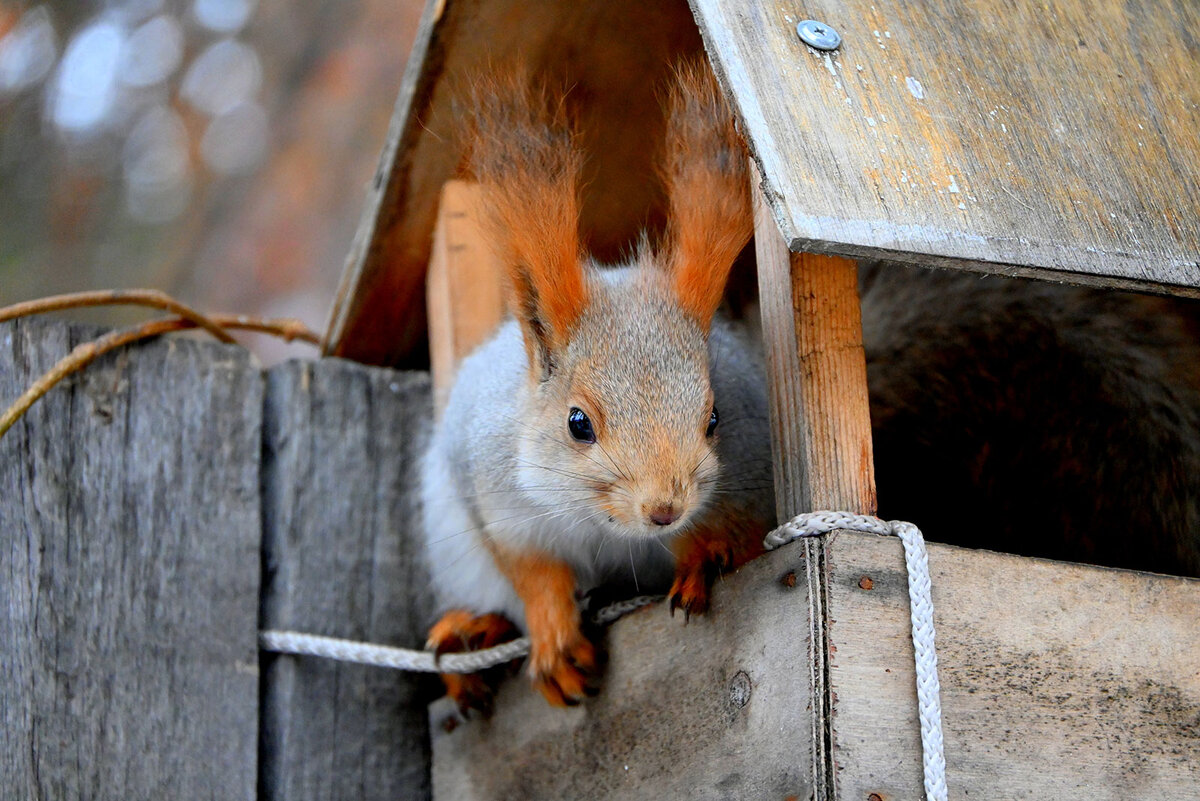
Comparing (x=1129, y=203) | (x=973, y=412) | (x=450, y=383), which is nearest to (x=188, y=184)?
(x=450, y=383)

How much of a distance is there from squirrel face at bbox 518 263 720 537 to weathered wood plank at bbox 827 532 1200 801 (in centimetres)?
27

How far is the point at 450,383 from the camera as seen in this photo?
7.75ft

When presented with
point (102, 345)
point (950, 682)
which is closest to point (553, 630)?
point (950, 682)

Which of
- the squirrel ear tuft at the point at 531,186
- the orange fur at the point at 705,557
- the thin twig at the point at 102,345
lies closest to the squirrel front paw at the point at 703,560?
the orange fur at the point at 705,557

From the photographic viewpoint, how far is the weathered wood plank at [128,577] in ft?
5.96

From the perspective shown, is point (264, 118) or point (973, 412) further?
point (264, 118)

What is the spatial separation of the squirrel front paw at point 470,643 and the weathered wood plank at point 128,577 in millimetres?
309

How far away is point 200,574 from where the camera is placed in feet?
6.60

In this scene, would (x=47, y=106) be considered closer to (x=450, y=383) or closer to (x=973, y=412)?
(x=450, y=383)

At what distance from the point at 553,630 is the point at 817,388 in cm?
56

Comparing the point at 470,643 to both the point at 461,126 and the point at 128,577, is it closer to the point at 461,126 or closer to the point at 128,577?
the point at 128,577

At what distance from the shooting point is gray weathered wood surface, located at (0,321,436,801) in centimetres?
184

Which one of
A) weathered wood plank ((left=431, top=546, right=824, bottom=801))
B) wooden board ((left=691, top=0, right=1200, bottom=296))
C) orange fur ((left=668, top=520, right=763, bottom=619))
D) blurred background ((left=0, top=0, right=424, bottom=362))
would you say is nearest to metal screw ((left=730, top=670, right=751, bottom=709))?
weathered wood plank ((left=431, top=546, right=824, bottom=801))

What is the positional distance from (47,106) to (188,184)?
3.03 feet
